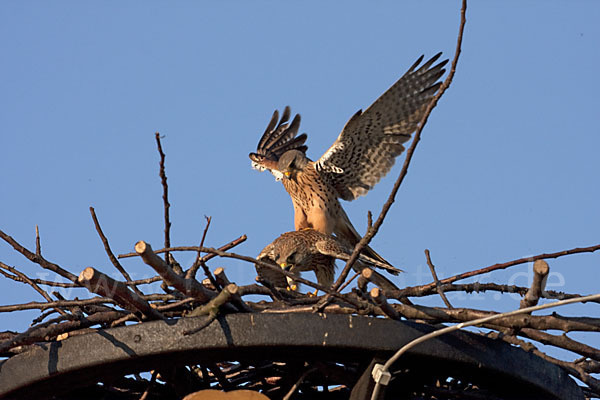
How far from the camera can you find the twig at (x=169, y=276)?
286 centimetres

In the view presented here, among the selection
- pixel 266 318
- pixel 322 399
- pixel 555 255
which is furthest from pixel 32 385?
pixel 555 255

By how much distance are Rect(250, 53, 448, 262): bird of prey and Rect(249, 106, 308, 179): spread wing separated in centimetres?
64

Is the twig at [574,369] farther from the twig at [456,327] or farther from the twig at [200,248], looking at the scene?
the twig at [200,248]

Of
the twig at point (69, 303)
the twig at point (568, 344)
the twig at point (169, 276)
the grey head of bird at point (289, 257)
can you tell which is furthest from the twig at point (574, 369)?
the grey head of bird at point (289, 257)

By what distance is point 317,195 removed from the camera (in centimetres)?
729

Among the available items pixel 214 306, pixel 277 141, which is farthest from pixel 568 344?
pixel 277 141

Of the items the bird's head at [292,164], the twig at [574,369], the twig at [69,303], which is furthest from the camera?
the bird's head at [292,164]

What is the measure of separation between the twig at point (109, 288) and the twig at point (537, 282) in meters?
1.36

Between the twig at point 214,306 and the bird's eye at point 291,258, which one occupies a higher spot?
the bird's eye at point 291,258

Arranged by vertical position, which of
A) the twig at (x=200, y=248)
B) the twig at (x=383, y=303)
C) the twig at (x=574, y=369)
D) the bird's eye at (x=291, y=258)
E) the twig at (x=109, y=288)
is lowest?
the twig at (x=574, y=369)

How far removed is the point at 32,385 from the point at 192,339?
67cm

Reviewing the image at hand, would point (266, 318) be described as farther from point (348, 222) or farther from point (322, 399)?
point (348, 222)

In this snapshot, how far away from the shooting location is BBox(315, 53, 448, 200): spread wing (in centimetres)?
711

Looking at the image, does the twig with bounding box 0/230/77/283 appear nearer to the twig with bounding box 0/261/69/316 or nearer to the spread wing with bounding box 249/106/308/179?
the twig with bounding box 0/261/69/316
